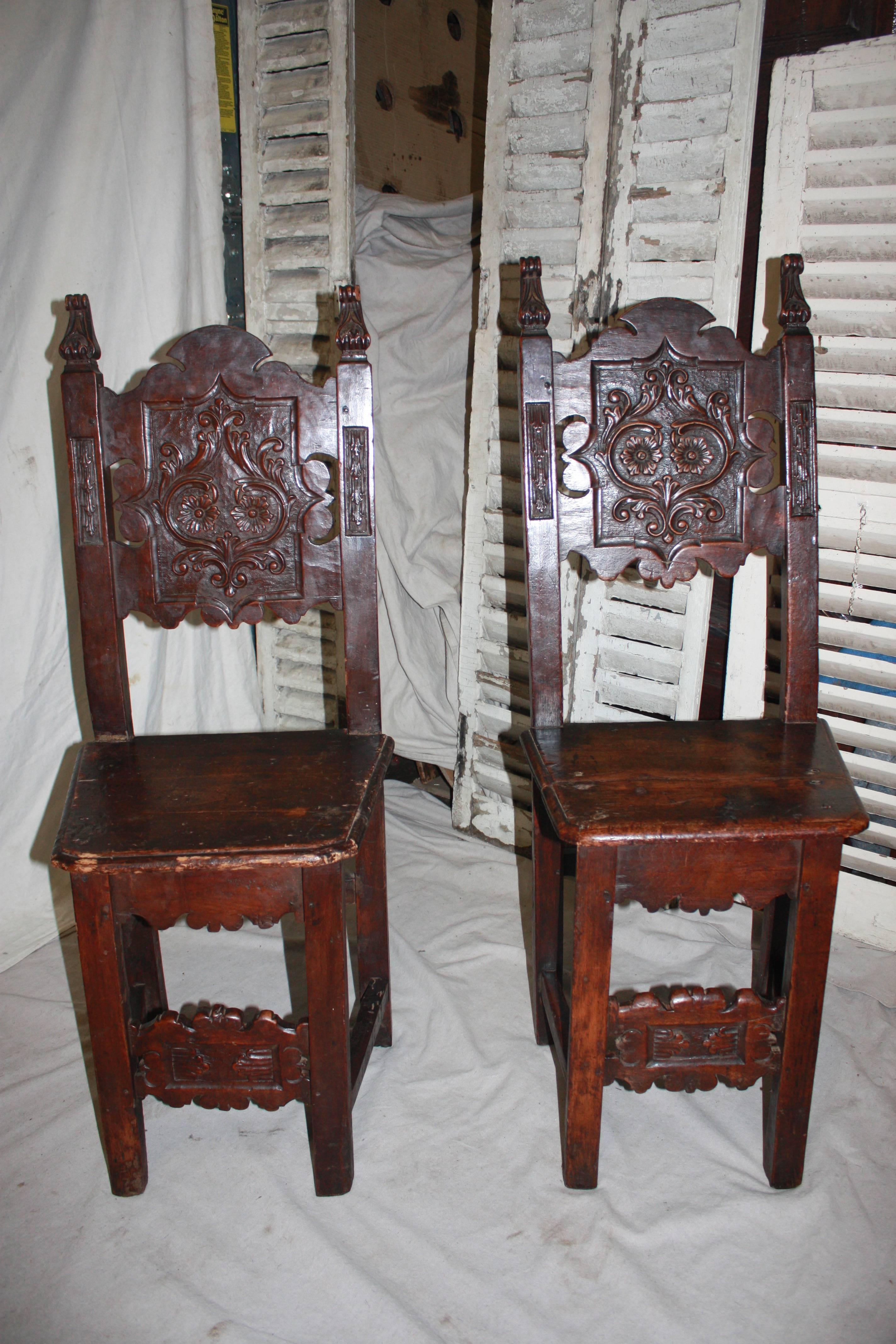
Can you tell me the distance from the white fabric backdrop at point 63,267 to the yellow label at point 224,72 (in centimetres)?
7

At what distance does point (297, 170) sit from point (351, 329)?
3.39 ft

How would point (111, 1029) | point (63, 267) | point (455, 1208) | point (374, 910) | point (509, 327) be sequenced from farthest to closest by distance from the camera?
point (509, 327)
point (63, 267)
point (374, 910)
point (455, 1208)
point (111, 1029)

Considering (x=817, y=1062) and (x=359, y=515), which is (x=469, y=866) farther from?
(x=359, y=515)

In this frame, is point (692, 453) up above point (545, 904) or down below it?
above

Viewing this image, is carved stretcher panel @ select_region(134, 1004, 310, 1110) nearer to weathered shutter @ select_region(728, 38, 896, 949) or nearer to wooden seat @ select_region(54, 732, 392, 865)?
wooden seat @ select_region(54, 732, 392, 865)

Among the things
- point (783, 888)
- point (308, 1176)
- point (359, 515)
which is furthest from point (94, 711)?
point (783, 888)

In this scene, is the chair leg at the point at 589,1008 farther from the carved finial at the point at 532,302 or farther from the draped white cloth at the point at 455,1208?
the carved finial at the point at 532,302

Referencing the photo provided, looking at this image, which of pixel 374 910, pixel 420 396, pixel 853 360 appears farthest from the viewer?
pixel 420 396

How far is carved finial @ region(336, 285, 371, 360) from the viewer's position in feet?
4.68

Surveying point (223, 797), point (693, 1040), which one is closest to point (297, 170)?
point (223, 797)

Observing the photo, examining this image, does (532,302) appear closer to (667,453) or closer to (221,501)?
(667,453)

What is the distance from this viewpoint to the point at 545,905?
1655 millimetres

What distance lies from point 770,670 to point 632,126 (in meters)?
1.18

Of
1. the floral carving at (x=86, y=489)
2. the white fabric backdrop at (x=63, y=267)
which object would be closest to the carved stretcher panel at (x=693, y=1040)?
the floral carving at (x=86, y=489)
